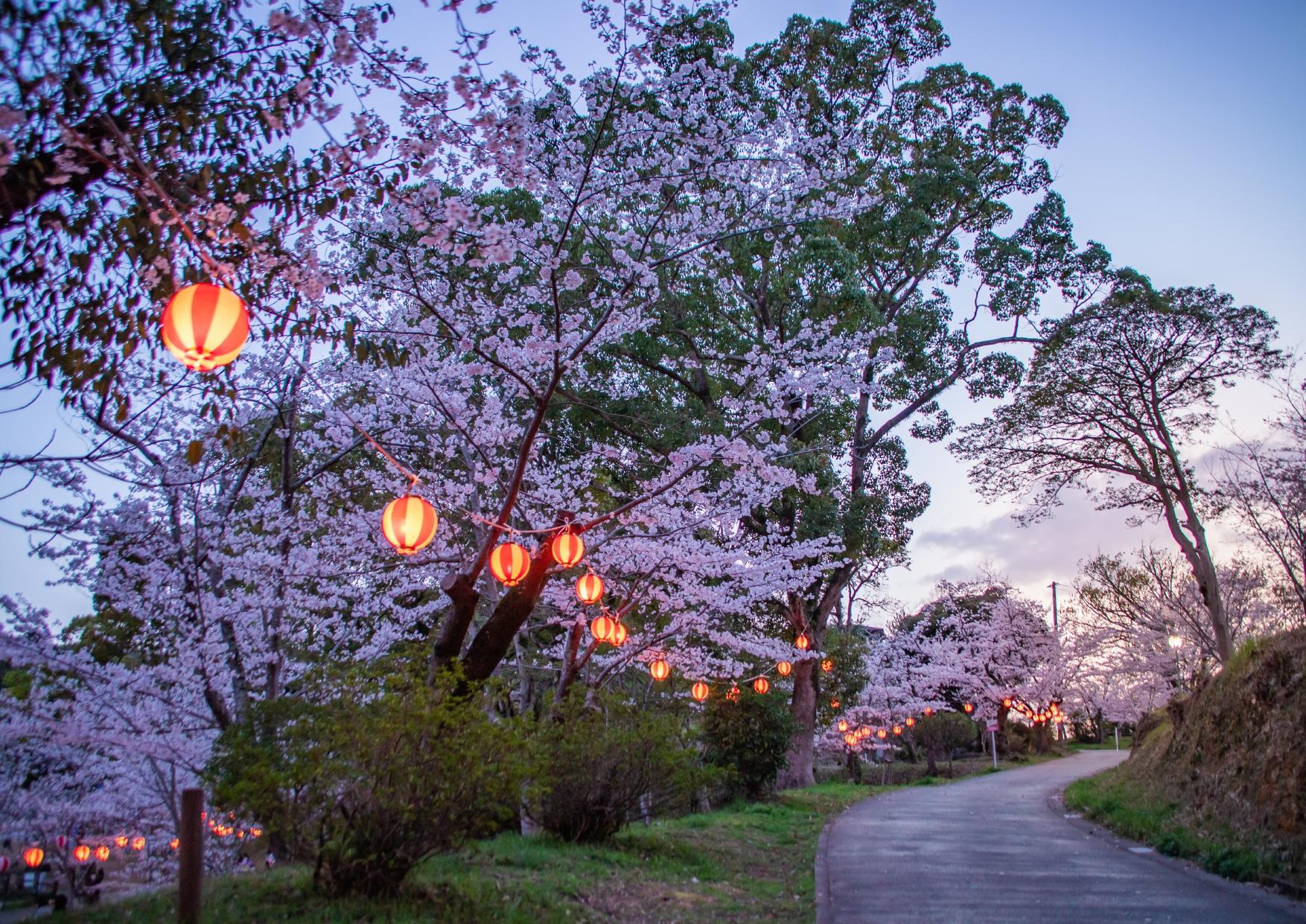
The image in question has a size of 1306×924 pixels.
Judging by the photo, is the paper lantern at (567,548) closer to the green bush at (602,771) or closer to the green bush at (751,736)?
the green bush at (602,771)

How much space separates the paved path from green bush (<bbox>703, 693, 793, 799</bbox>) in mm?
3297

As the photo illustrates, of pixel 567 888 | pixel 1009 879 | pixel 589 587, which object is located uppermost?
pixel 589 587

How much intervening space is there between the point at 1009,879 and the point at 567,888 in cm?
438

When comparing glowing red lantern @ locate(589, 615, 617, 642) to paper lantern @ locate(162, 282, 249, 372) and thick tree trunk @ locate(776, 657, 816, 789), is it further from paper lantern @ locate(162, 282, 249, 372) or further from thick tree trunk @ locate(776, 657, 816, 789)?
thick tree trunk @ locate(776, 657, 816, 789)

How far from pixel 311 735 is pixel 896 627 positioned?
1560 inches

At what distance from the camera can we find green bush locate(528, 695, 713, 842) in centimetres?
907

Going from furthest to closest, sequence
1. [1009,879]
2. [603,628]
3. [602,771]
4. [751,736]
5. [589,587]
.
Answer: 1. [751,736]
2. [603,628]
3. [589,587]
4. [602,771]
5. [1009,879]

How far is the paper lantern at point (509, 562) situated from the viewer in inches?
296

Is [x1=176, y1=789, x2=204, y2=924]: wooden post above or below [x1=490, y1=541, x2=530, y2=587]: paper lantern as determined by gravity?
Answer: below

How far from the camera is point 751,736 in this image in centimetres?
1778

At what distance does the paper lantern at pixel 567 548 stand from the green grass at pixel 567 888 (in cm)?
267

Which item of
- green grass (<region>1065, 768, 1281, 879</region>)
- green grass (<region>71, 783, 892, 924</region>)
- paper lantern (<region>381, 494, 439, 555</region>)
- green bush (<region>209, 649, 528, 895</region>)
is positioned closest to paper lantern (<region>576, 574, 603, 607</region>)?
green grass (<region>71, 783, 892, 924</region>)

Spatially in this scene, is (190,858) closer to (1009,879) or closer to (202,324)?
(202,324)

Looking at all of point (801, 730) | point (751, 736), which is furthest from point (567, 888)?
point (801, 730)
